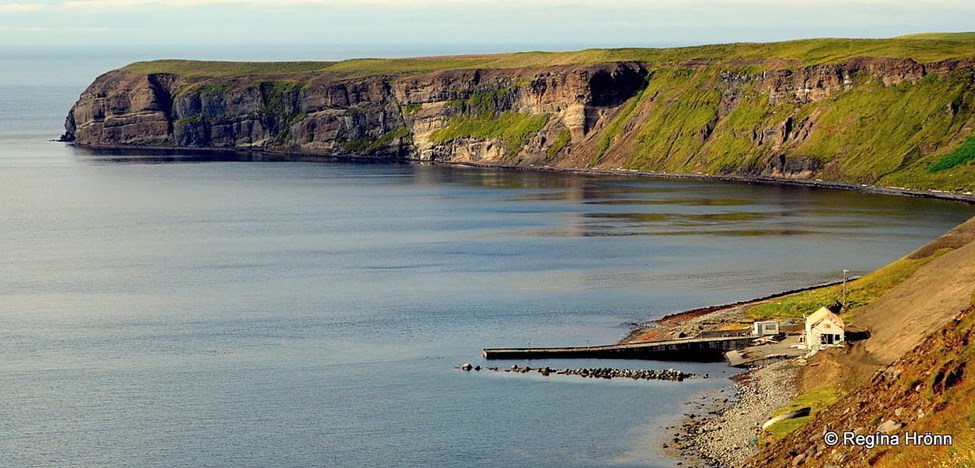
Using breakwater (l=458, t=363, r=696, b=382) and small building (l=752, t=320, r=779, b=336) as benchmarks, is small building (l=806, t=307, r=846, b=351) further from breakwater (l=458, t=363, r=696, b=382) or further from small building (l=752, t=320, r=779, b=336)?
breakwater (l=458, t=363, r=696, b=382)

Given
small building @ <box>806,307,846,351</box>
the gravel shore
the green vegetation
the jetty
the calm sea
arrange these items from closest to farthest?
the gravel shore → the calm sea → small building @ <box>806,307,846,351</box> → the jetty → the green vegetation

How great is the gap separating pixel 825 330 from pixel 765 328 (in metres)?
7.94

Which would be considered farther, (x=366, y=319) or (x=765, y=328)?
(x=366, y=319)

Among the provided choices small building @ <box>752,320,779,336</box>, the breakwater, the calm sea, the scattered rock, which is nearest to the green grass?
the calm sea

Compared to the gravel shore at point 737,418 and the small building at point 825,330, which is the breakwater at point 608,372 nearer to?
the gravel shore at point 737,418

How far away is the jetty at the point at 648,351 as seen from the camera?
330 feet

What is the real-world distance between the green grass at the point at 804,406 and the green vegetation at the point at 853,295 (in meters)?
24.1

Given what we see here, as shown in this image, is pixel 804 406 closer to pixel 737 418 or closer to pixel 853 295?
pixel 737 418

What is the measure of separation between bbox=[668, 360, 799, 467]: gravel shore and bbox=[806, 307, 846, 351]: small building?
219 cm

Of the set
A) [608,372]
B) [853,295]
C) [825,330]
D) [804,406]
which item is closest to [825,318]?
[825,330]

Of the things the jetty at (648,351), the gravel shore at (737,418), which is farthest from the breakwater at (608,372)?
the gravel shore at (737,418)

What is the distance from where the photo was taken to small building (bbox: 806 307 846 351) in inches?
3760

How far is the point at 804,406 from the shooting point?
80.1 metres

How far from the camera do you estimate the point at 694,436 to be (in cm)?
7888
